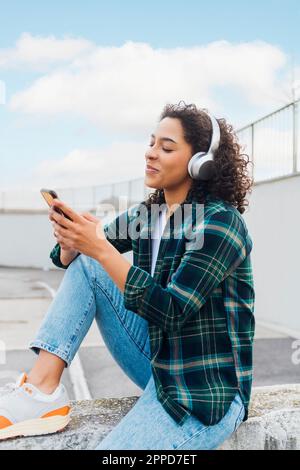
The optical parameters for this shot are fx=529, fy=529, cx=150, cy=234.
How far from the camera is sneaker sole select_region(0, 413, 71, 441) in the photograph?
182 centimetres

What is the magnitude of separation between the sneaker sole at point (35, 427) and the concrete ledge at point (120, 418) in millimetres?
26

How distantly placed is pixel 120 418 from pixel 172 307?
0.71 meters

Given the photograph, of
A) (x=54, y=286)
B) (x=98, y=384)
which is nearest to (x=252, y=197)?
(x=98, y=384)

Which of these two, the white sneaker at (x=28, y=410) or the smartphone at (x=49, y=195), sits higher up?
the smartphone at (x=49, y=195)

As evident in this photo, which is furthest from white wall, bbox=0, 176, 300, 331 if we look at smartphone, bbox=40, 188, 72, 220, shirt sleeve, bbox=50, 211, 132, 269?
smartphone, bbox=40, 188, 72, 220

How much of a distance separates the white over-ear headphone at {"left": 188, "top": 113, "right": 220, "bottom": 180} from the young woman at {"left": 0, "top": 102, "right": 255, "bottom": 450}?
1 cm

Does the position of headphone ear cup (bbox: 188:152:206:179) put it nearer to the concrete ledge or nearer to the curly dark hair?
the curly dark hair

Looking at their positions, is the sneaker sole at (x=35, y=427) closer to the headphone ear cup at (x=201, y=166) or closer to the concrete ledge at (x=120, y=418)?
the concrete ledge at (x=120, y=418)

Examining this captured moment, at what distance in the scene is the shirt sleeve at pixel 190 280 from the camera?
159 cm

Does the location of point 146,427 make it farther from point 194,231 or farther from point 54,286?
point 54,286

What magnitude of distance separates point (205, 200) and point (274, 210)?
21.3 ft

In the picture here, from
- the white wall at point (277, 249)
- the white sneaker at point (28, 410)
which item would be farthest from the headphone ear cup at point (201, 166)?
the white wall at point (277, 249)

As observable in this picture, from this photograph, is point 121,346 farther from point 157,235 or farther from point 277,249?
point 277,249

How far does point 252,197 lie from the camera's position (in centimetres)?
884
